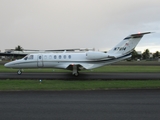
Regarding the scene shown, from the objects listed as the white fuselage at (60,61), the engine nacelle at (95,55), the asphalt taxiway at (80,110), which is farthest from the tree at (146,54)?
the asphalt taxiway at (80,110)

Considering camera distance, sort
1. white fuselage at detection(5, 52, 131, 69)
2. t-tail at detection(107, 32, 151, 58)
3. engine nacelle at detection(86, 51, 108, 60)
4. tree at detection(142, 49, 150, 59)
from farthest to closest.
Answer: tree at detection(142, 49, 150, 59), white fuselage at detection(5, 52, 131, 69), t-tail at detection(107, 32, 151, 58), engine nacelle at detection(86, 51, 108, 60)

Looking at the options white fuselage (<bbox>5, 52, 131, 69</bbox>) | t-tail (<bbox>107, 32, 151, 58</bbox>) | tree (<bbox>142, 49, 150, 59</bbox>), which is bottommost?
white fuselage (<bbox>5, 52, 131, 69</bbox>)

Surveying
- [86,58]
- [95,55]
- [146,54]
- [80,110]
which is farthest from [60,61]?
[146,54]

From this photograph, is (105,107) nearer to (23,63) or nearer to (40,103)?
(40,103)

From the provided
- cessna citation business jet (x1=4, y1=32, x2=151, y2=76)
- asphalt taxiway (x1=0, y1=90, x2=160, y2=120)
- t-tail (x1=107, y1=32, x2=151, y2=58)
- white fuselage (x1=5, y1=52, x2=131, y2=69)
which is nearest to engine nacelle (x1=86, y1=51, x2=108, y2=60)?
cessna citation business jet (x1=4, y1=32, x2=151, y2=76)

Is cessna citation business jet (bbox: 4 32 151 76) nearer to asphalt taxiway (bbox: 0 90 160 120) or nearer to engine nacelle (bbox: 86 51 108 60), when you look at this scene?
engine nacelle (bbox: 86 51 108 60)

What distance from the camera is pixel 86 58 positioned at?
2395cm

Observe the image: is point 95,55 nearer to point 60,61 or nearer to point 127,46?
point 127,46

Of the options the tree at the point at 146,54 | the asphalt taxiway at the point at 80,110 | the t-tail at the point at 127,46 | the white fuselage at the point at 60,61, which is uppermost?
the tree at the point at 146,54

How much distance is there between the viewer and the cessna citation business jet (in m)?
23.7

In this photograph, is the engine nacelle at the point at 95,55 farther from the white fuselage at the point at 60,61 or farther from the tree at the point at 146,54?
the tree at the point at 146,54

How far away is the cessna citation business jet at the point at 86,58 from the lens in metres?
23.7

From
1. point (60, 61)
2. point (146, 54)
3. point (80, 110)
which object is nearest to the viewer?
point (80, 110)

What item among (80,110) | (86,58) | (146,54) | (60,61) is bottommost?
(80,110)
